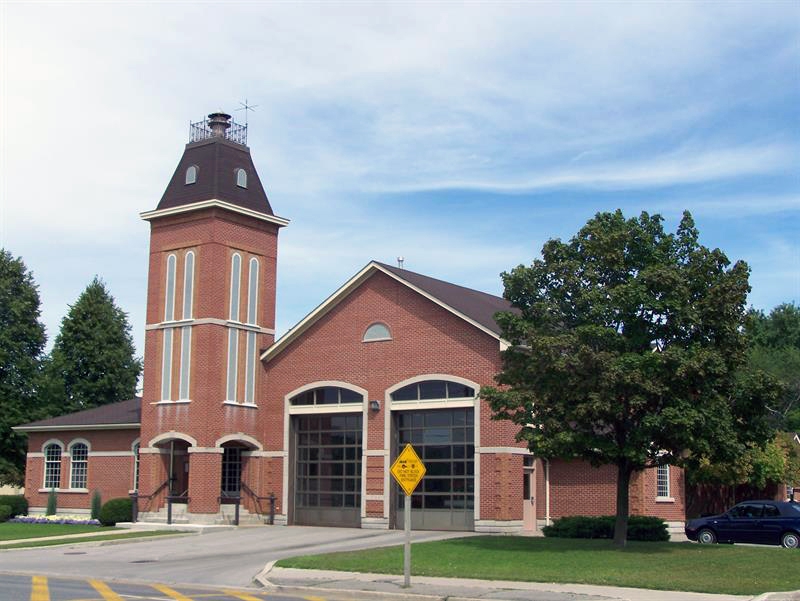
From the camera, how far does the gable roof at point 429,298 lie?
3519cm

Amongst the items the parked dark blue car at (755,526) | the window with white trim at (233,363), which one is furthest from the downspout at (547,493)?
the window with white trim at (233,363)

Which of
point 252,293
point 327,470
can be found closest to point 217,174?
point 252,293

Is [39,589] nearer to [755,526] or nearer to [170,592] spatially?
[170,592]

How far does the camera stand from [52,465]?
150 ft

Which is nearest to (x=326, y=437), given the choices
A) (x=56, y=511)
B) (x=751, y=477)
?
(x=56, y=511)

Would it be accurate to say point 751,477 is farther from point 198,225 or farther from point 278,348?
point 198,225

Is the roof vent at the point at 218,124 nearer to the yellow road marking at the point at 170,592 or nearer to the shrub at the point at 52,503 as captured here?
the shrub at the point at 52,503

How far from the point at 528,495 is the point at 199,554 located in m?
11.8

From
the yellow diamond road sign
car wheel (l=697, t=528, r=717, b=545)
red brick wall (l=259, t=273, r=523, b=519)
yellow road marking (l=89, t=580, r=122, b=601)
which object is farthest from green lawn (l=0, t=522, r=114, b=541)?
car wheel (l=697, t=528, r=717, b=545)

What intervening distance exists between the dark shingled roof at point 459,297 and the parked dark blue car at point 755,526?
9.15m

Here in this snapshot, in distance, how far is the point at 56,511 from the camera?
44.2m

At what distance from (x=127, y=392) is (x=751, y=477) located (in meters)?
44.9

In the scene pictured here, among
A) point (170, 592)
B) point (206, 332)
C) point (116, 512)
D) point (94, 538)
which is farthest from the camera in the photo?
point (116, 512)

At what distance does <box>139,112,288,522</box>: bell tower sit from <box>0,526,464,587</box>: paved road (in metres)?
3.72
